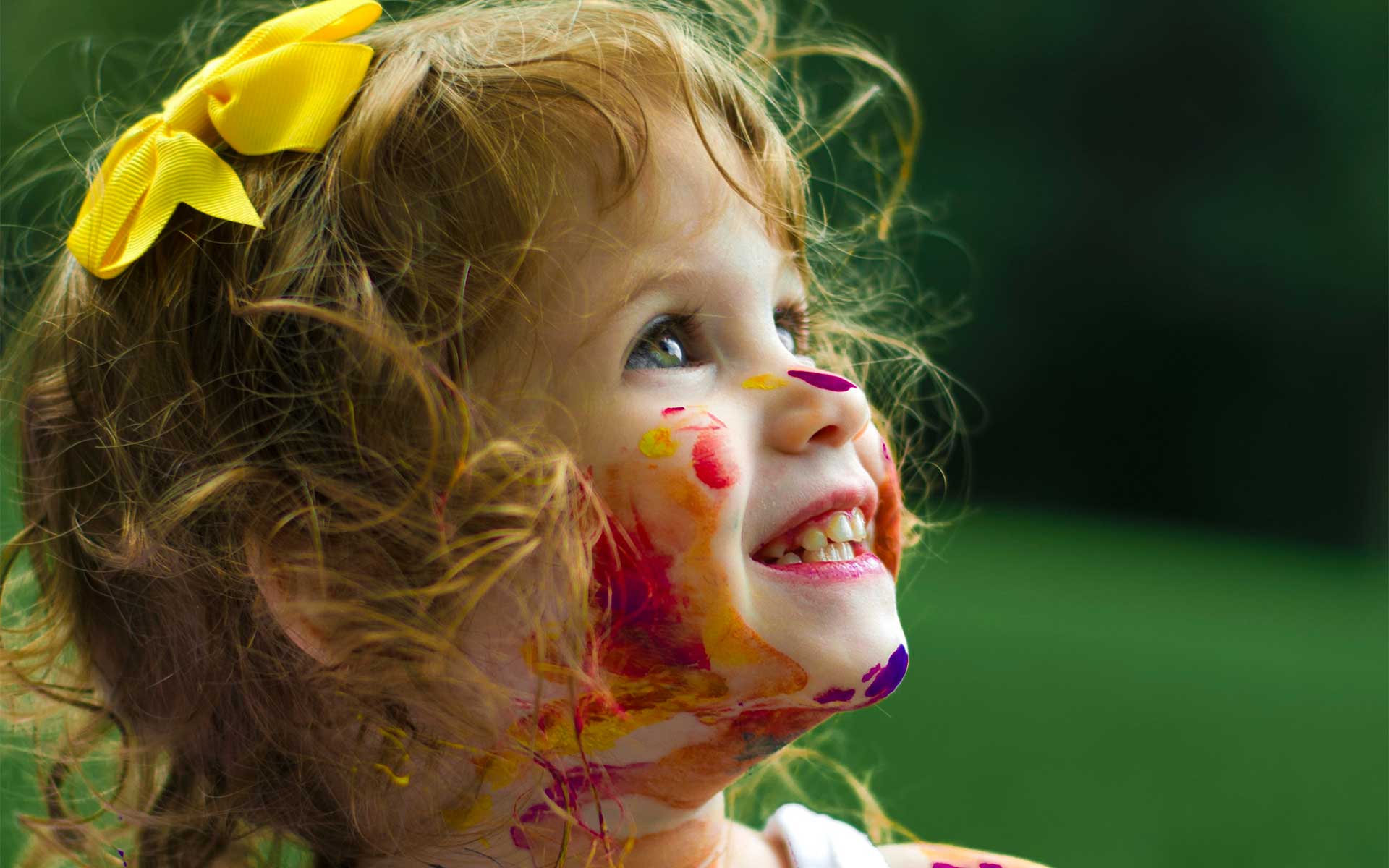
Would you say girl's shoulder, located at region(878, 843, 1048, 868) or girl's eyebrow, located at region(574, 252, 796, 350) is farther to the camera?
girl's shoulder, located at region(878, 843, 1048, 868)

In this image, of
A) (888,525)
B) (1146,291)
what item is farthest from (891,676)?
(1146,291)

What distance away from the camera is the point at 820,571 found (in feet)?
3.02

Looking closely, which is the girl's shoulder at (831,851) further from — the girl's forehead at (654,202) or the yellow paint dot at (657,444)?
the girl's forehead at (654,202)

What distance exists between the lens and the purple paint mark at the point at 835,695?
0.91 metres

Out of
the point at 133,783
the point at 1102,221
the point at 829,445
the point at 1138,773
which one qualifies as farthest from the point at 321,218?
the point at 1102,221

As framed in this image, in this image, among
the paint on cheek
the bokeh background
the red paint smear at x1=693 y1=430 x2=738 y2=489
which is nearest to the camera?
the red paint smear at x1=693 y1=430 x2=738 y2=489

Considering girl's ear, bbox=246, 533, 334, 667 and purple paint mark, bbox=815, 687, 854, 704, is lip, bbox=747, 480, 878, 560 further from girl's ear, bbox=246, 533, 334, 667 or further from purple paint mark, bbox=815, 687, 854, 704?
girl's ear, bbox=246, 533, 334, 667

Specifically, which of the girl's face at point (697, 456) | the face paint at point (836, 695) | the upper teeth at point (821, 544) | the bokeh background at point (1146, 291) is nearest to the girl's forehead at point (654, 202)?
the girl's face at point (697, 456)

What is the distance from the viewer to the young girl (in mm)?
895

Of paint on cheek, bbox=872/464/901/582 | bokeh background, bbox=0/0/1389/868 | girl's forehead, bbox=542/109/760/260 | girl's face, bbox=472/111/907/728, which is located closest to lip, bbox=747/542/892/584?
girl's face, bbox=472/111/907/728

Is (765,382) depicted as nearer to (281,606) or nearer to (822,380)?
(822,380)

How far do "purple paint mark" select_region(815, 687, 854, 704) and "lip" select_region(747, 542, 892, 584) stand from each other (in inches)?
2.8

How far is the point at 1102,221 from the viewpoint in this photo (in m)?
3.28

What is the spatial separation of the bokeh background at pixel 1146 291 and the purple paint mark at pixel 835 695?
185 cm
